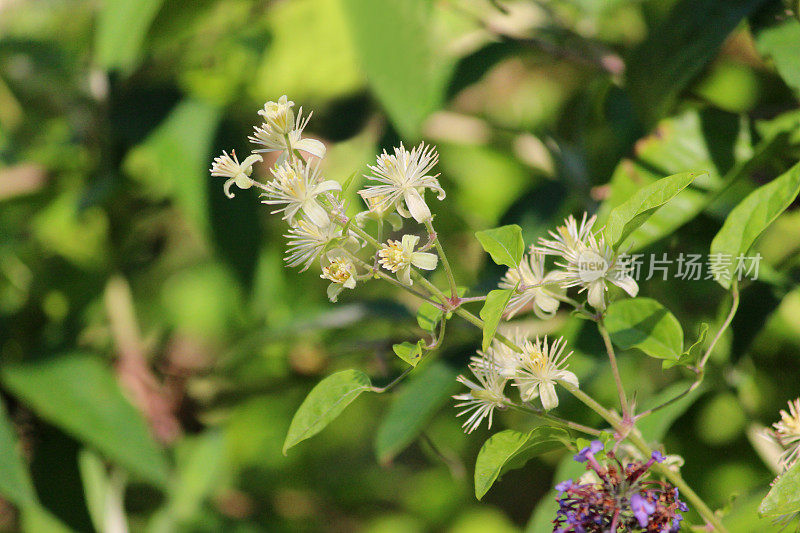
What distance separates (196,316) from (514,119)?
1.62 ft

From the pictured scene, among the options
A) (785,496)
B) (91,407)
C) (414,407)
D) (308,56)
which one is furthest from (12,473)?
(308,56)

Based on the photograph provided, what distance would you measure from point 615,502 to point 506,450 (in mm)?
47

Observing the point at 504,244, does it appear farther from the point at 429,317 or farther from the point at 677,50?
the point at 677,50

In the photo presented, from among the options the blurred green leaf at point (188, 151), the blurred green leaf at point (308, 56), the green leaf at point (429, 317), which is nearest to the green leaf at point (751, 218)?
the green leaf at point (429, 317)

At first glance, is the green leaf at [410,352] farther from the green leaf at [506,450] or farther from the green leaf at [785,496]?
the green leaf at [785,496]

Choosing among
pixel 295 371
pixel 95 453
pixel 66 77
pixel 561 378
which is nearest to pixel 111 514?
pixel 95 453

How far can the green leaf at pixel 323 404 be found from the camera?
31 cm

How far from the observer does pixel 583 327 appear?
482mm

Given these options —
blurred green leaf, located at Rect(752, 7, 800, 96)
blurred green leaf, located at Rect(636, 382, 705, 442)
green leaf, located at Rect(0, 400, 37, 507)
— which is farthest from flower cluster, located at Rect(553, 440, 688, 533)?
green leaf, located at Rect(0, 400, 37, 507)

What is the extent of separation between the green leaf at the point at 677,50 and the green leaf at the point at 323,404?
30 cm

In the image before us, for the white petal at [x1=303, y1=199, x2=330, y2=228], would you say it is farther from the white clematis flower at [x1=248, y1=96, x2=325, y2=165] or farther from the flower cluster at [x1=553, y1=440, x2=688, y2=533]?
the flower cluster at [x1=553, y1=440, x2=688, y2=533]

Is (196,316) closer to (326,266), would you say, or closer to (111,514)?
(111,514)

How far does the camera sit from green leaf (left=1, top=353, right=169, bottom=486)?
1.97 feet

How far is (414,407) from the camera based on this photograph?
498 mm
